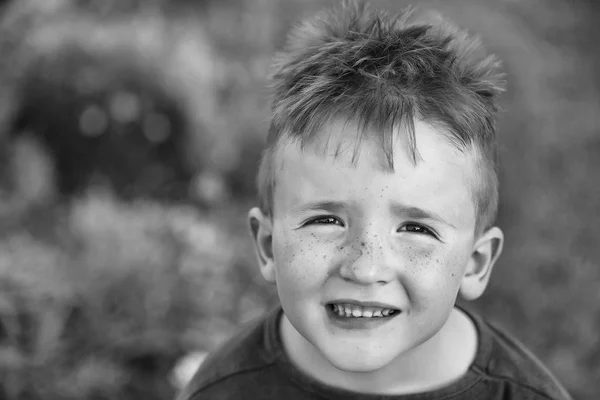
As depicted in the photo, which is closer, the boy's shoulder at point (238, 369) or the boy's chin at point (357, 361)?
the boy's chin at point (357, 361)

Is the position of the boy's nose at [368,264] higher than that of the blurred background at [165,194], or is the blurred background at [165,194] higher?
the boy's nose at [368,264]

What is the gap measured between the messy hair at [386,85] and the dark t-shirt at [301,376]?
1.01ft

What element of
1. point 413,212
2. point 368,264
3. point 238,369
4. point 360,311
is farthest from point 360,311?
point 238,369

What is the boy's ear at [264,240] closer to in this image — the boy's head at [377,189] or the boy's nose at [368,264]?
the boy's head at [377,189]

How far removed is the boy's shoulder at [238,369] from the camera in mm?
1807

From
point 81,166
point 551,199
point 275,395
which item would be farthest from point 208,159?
point 275,395

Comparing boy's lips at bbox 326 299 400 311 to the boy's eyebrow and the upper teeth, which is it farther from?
the boy's eyebrow

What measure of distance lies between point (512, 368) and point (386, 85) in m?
0.69

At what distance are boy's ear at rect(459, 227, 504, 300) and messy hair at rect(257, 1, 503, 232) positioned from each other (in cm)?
4

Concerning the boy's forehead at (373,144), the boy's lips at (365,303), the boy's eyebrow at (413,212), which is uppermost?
the boy's forehead at (373,144)

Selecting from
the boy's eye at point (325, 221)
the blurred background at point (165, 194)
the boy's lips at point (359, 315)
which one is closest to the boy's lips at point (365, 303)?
the boy's lips at point (359, 315)

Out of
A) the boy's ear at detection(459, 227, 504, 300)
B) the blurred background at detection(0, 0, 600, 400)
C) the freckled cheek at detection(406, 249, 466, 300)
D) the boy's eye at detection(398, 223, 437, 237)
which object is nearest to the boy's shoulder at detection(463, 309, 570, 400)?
the boy's ear at detection(459, 227, 504, 300)

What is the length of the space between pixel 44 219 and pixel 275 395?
2.34 m

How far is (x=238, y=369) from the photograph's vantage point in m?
1.83
